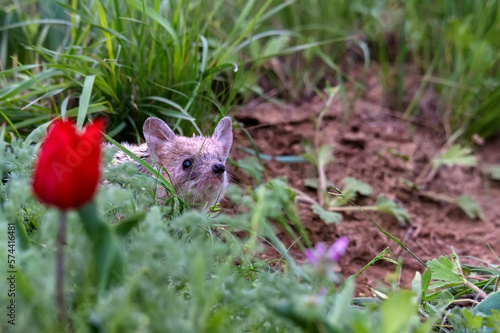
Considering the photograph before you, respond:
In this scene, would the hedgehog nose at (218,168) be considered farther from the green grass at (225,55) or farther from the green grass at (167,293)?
the green grass at (167,293)

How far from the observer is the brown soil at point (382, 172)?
141 inches

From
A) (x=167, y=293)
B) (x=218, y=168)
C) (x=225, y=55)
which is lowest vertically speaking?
(x=218, y=168)

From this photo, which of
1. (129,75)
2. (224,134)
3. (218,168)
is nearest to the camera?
(218,168)

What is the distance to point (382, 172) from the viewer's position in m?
4.29

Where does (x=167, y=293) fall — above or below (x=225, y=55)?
above

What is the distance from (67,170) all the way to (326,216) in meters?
2.23

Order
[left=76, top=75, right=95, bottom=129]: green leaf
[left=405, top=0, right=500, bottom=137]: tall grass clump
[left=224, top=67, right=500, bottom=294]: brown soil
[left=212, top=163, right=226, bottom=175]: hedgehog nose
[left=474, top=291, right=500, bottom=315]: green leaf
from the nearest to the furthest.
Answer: [left=474, top=291, right=500, bottom=315]: green leaf, [left=76, top=75, right=95, bottom=129]: green leaf, [left=212, top=163, right=226, bottom=175]: hedgehog nose, [left=224, top=67, right=500, bottom=294]: brown soil, [left=405, top=0, right=500, bottom=137]: tall grass clump

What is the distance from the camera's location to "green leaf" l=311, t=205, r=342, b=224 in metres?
3.35

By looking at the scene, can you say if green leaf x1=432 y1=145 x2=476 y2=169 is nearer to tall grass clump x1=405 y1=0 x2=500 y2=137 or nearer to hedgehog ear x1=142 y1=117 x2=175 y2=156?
tall grass clump x1=405 y1=0 x2=500 y2=137

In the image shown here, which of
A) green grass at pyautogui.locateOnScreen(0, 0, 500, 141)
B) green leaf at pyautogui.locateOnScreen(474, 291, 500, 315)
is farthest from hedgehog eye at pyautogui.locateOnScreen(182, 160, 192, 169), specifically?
green leaf at pyautogui.locateOnScreen(474, 291, 500, 315)

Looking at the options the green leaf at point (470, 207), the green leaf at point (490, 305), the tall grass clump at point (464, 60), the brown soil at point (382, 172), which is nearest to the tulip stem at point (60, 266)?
the green leaf at point (490, 305)

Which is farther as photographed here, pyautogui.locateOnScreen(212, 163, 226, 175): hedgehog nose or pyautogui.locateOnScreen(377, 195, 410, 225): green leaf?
pyautogui.locateOnScreen(377, 195, 410, 225): green leaf

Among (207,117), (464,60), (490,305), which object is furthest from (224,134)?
(464,60)

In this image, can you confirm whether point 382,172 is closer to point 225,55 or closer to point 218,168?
point 225,55
